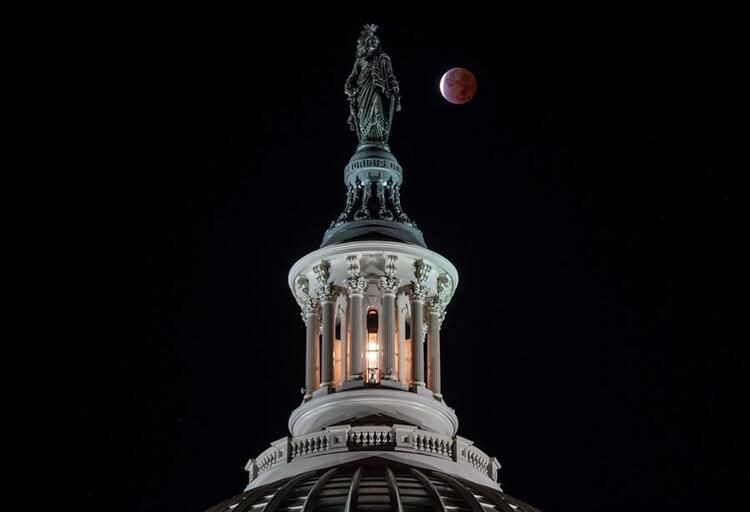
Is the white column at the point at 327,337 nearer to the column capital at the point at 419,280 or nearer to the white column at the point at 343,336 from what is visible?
the white column at the point at 343,336

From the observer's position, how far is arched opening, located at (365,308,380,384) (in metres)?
55.5

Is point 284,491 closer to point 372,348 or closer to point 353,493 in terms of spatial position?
point 353,493

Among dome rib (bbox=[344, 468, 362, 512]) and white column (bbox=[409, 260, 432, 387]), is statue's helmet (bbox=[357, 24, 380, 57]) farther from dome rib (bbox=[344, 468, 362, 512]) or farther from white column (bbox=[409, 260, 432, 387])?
dome rib (bbox=[344, 468, 362, 512])

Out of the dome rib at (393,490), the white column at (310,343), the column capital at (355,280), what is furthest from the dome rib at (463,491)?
the column capital at (355,280)

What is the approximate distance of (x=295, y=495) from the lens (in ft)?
158

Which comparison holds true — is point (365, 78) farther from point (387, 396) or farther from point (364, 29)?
point (387, 396)

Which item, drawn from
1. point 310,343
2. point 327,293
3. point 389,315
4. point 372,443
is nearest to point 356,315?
point 389,315

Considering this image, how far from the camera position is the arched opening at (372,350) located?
55.5 m

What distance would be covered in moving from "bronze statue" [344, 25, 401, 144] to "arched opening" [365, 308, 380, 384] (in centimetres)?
763

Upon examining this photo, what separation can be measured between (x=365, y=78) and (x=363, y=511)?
20920mm

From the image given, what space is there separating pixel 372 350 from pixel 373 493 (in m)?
10.5

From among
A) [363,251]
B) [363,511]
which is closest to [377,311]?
A: [363,251]

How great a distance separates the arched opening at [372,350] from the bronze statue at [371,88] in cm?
763

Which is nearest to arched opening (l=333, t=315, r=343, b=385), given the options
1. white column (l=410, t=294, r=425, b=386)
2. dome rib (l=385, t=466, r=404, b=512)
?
white column (l=410, t=294, r=425, b=386)
